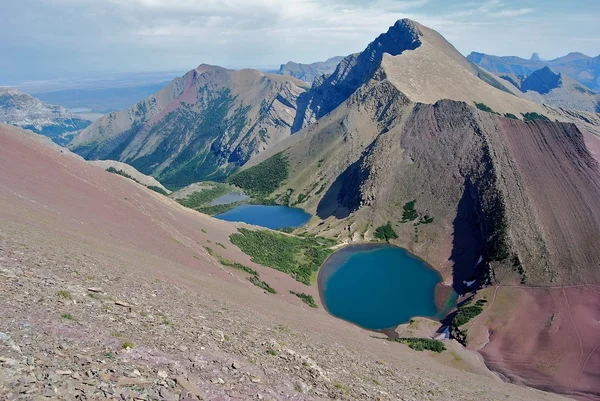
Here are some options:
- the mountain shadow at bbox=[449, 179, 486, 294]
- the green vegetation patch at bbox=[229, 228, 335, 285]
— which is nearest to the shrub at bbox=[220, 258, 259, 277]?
the green vegetation patch at bbox=[229, 228, 335, 285]

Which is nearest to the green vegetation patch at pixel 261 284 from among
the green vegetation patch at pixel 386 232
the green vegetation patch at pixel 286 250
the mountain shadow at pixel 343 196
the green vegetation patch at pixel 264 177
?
the green vegetation patch at pixel 286 250

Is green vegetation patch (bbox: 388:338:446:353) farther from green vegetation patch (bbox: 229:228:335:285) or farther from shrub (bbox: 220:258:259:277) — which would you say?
green vegetation patch (bbox: 229:228:335:285)

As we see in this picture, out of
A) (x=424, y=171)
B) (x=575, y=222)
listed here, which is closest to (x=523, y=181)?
(x=575, y=222)

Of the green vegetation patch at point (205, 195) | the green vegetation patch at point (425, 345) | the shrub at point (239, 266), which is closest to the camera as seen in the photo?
the green vegetation patch at point (425, 345)

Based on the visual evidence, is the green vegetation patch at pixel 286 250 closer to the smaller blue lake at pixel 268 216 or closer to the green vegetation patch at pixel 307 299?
the green vegetation patch at pixel 307 299

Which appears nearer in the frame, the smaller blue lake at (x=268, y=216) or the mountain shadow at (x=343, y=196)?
the mountain shadow at (x=343, y=196)

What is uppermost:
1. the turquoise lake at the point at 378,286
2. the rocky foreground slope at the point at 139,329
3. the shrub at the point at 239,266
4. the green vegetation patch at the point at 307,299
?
the rocky foreground slope at the point at 139,329

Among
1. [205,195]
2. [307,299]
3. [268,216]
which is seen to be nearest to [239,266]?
[307,299]

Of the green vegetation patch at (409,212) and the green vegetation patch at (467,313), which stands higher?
the green vegetation patch at (409,212)
